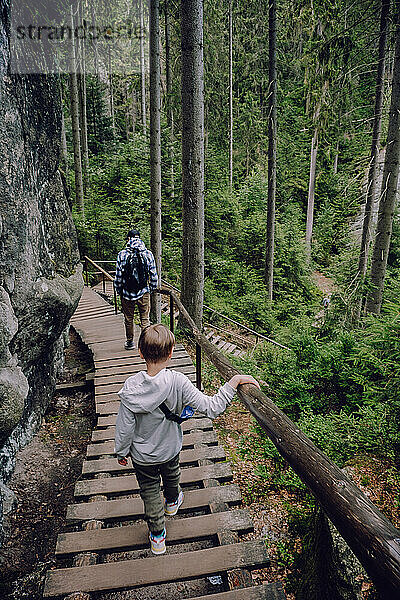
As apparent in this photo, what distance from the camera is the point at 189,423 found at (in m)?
5.26

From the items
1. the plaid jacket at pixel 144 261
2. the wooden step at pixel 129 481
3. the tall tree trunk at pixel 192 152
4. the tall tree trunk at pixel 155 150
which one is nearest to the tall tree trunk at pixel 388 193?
the tall tree trunk at pixel 192 152

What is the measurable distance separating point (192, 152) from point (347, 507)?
7222mm

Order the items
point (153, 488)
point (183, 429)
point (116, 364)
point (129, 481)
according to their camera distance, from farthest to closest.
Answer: point (116, 364), point (183, 429), point (129, 481), point (153, 488)

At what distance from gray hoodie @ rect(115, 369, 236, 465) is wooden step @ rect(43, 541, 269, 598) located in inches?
30.4

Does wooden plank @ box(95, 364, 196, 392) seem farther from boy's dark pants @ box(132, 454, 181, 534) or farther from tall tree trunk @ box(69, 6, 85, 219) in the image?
tall tree trunk @ box(69, 6, 85, 219)

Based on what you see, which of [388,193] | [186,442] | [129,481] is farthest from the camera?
[388,193]

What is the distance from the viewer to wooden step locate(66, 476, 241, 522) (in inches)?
143

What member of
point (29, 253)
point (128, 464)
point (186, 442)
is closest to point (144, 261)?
point (29, 253)

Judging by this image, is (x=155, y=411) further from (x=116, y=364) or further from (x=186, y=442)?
(x=116, y=364)

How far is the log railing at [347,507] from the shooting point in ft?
5.17

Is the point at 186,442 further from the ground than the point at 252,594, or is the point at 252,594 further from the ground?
the point at 252,594

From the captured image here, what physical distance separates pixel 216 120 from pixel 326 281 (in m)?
13.5

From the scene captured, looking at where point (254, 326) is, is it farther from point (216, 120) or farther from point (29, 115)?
point (216, 120)

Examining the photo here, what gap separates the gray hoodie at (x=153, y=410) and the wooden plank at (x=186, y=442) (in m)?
1.88
